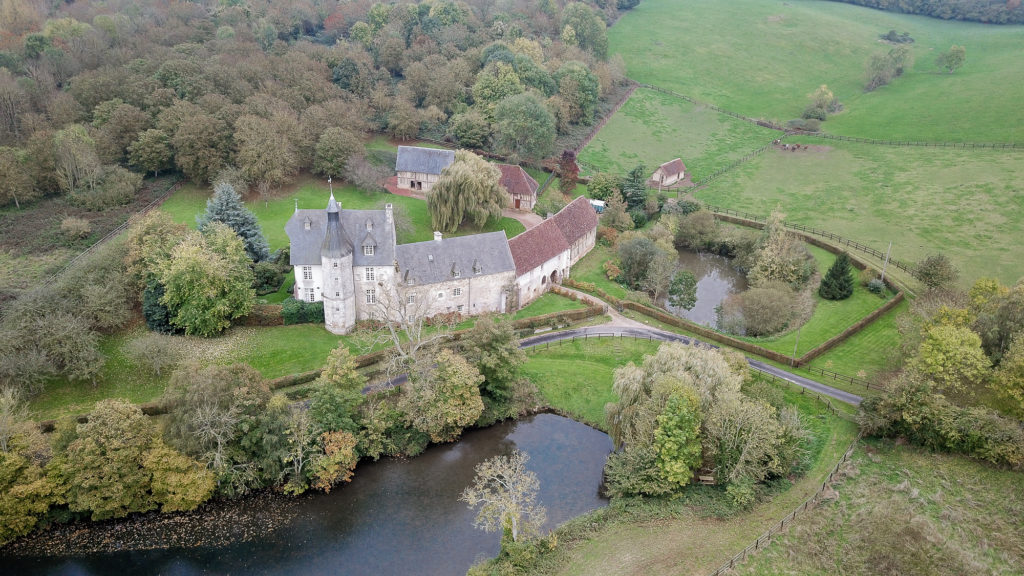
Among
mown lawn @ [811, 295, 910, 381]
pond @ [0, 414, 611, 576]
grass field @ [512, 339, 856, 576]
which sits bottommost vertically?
pond @ [0, 414, 611, 576]

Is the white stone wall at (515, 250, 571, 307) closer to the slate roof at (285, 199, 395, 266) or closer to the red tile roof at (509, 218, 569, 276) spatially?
the red tile roof at (509, 218, 569, 276)

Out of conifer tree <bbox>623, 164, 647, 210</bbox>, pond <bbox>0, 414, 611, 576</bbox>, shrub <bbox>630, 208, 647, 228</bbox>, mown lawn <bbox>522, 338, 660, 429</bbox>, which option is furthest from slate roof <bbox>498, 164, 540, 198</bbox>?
pond <bbox>0, 414, 611, 576</bbox>

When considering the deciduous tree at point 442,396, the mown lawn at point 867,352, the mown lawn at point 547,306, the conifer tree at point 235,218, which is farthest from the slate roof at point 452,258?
the mown lawn at point 867,352

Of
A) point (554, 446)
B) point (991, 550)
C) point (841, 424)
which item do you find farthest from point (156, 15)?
point (991, 550)

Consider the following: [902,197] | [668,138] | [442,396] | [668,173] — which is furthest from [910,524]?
[668,138]

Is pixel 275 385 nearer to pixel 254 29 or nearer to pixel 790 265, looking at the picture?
pixel 790 265

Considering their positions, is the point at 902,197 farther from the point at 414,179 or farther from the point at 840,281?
the point at 414,179
